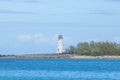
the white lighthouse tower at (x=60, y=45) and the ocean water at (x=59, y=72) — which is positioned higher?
the white lighthouse tower at (x=60, y=45)

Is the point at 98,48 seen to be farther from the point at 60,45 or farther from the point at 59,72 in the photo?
the point at 59,72

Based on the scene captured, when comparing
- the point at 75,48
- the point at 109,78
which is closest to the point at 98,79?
the point at 109,78

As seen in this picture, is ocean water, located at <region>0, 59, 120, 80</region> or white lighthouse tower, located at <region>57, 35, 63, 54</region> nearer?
ocean water, located at <region>0, 59, 120, 80</region>

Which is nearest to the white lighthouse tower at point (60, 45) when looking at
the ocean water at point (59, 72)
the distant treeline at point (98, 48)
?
the distant treeline at point (98, 48)

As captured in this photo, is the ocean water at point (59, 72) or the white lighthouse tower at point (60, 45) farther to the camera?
the white lighthouse tower at point (60, 45)

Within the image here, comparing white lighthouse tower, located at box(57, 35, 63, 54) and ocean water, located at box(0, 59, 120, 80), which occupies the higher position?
white lighthouse tower, located at box(57, 35, 63, 54)

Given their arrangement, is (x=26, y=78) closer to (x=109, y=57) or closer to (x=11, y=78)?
(x=11, y=78)

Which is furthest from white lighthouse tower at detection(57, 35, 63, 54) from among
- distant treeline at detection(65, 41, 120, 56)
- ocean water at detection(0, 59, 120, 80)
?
ocean water at detection(0, 59, 120, 80)

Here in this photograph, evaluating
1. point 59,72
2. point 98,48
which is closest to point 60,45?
point 98,48

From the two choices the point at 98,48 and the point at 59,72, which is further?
the point at 98,48

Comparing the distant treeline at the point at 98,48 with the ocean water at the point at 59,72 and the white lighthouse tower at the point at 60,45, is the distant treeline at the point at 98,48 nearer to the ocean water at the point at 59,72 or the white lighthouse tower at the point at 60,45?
the white lighthouse tower at the point at 60,45

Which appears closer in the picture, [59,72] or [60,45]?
[59,72]

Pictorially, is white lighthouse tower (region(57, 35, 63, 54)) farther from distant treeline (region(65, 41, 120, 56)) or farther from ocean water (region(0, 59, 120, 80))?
ocean water (region(0, 59, 120, 80))

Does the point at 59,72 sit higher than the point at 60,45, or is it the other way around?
the point at 60,45
